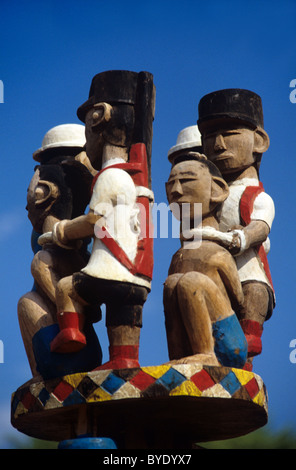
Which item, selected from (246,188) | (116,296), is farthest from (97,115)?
(116,296)

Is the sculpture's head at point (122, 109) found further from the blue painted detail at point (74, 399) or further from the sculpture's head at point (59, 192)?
the blue painted detail at point (74, 399)

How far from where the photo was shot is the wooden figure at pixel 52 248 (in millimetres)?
4973

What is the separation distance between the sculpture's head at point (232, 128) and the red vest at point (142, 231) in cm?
63

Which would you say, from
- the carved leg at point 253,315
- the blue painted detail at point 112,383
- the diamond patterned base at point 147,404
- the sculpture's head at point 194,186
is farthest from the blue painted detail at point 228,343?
the sculpture's head at point 194,186

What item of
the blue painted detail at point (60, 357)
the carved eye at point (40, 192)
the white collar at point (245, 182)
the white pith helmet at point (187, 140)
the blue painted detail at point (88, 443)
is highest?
the white pith helmet at point (187, 140)

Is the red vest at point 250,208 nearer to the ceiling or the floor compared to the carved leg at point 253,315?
nearer to the ceiling

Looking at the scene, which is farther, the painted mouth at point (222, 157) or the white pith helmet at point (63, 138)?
the white pith helmet at point (63, 138)

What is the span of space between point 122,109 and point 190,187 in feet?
1.95

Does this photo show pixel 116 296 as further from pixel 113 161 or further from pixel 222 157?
pixel 222 157

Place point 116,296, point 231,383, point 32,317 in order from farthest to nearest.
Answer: point 32,317 < point 116,296 < point 231,383

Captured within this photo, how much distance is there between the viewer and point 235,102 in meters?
5.59

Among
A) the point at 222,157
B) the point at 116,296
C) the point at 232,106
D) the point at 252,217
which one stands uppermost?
the point at 232,106

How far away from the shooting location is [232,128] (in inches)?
221
